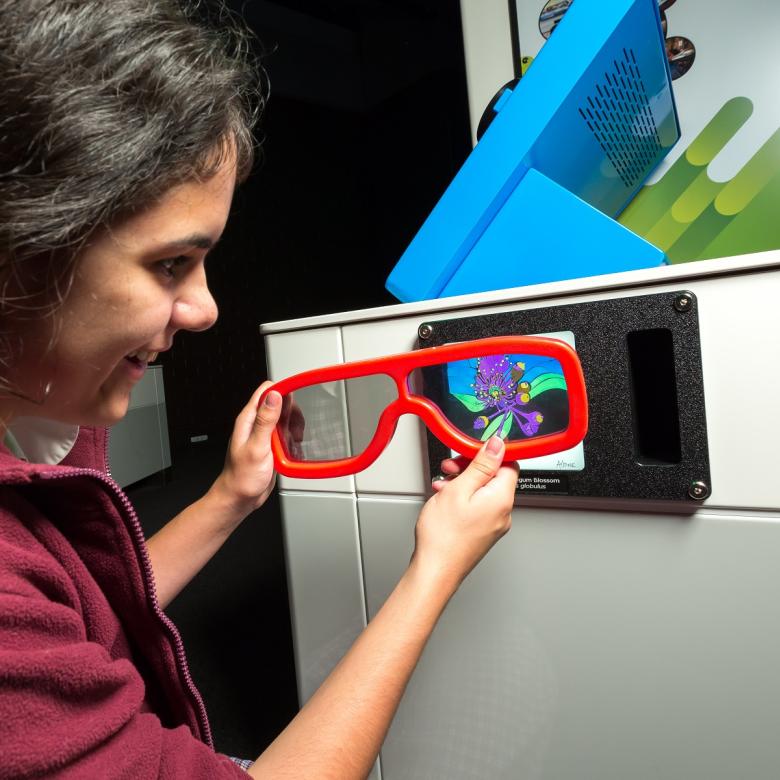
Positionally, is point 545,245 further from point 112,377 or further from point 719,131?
point 719,131

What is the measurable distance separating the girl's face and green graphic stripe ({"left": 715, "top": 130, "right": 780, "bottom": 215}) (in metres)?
0.89

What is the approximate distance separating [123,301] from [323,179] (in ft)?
12.7

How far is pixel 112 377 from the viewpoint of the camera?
0.49 metres

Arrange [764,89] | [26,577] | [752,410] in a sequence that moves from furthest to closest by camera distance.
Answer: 1. [764,89]
2. [752,410]
3. [26,577]

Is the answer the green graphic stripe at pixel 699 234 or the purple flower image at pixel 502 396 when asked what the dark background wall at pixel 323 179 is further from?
the purple flower image at pixel 502 396

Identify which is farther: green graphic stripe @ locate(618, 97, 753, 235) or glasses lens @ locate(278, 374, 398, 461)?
green graphic stripe @ locate(618, 97, 753, 235)

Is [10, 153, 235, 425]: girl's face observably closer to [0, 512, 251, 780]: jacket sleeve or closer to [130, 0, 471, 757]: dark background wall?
[0, 512, 251, 780]: jacket sleeve

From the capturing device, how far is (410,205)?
13.0 feet

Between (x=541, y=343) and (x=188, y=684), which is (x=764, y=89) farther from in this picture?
(x=188, y=684)

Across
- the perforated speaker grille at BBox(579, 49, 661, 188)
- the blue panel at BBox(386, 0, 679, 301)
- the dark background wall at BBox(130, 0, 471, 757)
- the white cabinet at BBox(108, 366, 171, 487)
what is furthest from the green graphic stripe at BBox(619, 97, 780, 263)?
the dark background wall at BBox(130, 0, 471, 757)

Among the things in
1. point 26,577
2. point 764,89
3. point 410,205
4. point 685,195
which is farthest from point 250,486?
point 410,205

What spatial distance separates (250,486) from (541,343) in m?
0.34

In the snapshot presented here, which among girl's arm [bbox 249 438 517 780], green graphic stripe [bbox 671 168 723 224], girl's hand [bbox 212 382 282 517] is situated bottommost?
girl's arm [bbox 249 438 517 780]

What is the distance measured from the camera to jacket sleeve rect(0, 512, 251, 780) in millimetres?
325
